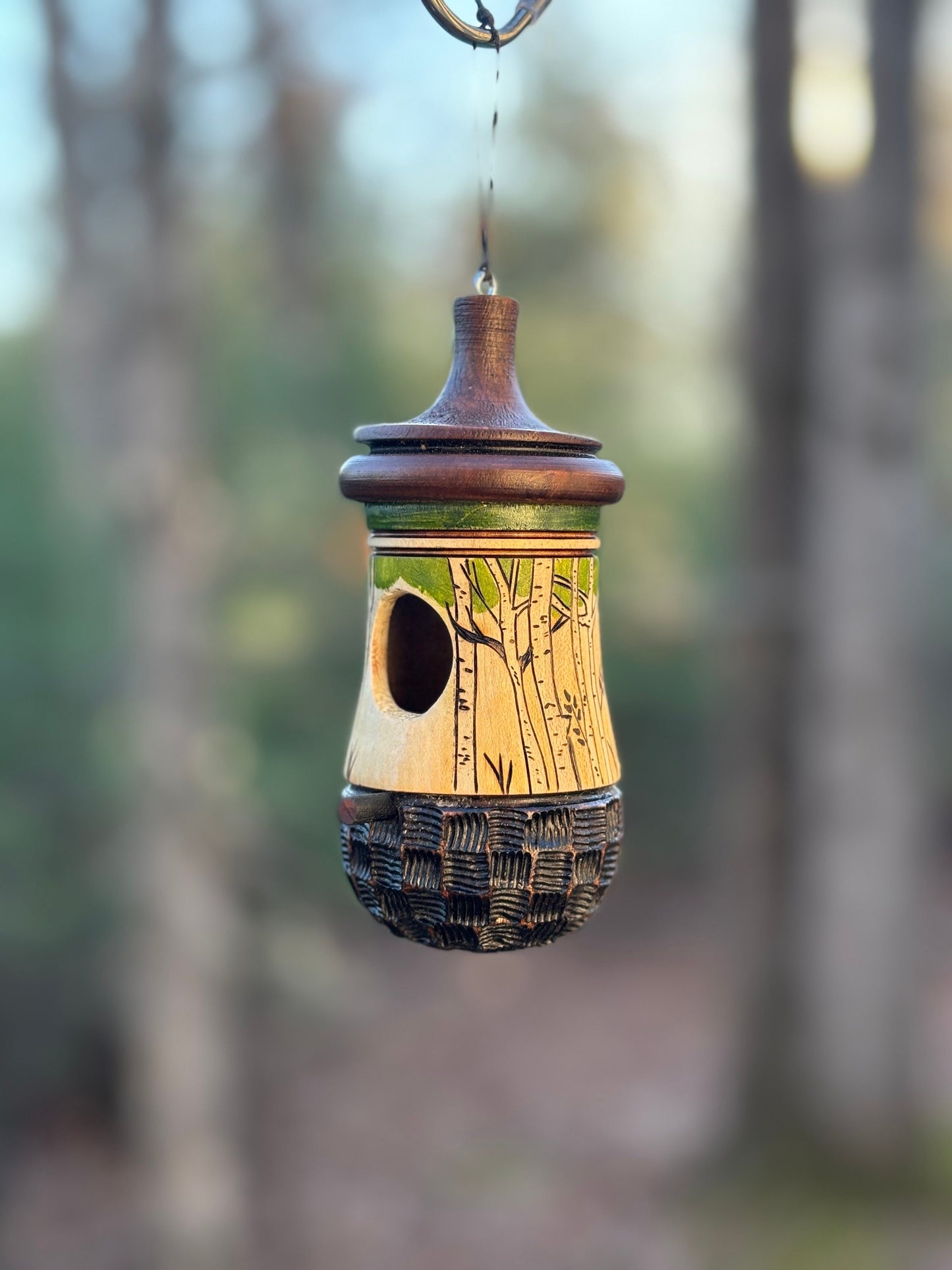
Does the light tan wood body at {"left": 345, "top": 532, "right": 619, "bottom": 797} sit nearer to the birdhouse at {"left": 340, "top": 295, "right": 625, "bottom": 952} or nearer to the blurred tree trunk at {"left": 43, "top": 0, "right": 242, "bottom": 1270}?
the birdhouse at {"left": 340, "top": 295, "right": 625, "bottom": 952}

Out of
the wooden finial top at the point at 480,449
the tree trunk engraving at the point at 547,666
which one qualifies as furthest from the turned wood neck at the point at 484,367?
the tree trunk engraving at the point at 547,666

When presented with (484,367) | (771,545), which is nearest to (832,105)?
(771,545)

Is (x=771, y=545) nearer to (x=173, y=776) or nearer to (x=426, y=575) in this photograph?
(x=173, y=776)

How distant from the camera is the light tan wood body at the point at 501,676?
212 centimetres

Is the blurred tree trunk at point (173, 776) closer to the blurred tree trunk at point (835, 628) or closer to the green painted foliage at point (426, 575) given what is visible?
the blurred tree trunk at point (835, 628)

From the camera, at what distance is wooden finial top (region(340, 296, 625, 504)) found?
2072mm

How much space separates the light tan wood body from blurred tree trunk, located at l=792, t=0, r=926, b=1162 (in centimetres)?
367

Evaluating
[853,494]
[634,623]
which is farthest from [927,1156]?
[634,623]

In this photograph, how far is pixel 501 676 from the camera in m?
2.14

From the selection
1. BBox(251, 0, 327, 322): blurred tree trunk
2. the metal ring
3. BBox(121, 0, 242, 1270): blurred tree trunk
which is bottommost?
BBox(121, 0, 242, 1270): blurred tree trunk

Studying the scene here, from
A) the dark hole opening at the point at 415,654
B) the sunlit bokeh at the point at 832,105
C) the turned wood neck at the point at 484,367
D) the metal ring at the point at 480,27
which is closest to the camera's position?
the metal ring at the point at 480,27

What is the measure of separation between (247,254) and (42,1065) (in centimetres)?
464

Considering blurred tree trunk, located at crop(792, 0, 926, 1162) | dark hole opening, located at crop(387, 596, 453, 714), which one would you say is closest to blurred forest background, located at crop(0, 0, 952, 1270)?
blurred tree trunk, located at crop(792, 0, 926, 1162)

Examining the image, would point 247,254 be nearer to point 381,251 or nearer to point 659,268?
point 381,251
